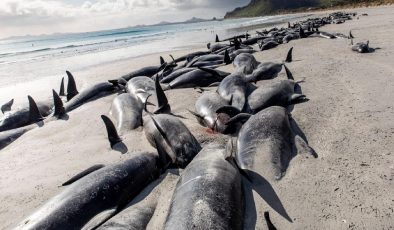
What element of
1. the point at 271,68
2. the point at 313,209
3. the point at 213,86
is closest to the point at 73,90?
the point at 213,86

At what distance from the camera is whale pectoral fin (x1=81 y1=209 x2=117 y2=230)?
3.40m

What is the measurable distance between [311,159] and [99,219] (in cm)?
259

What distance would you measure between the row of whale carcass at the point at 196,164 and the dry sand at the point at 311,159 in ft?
0.76

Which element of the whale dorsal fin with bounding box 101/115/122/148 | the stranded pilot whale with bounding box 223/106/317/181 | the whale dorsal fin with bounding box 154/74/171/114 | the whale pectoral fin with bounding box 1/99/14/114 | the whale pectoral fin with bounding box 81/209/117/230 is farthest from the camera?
the whale pectoral fin with bounding box 1/99/14/114

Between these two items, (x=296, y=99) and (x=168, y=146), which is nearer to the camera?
(x=168, y=146)

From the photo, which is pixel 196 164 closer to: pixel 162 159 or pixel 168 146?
pixel 162 159

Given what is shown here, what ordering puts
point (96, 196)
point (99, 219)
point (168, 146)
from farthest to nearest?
point (168, 146), point (96, 196), point (99, 219)

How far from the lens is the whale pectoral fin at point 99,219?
11.2 feet

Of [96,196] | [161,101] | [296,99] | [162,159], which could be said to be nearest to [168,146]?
[162,159]

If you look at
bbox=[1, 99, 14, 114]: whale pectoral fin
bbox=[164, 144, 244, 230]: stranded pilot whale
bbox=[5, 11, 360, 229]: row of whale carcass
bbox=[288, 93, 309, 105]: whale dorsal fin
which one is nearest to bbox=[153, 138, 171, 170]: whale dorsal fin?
bbox=[5, 11, 360, 229]: row of whale carcass

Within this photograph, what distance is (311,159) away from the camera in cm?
429

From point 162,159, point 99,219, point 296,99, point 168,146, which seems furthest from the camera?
point 296,99

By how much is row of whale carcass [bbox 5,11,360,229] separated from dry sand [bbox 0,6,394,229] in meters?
0.23

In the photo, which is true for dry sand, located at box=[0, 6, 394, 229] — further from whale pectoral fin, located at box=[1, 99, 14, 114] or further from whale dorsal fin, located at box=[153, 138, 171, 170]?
whale pectoral fin, located at box=[1, 99, 14, 114]
